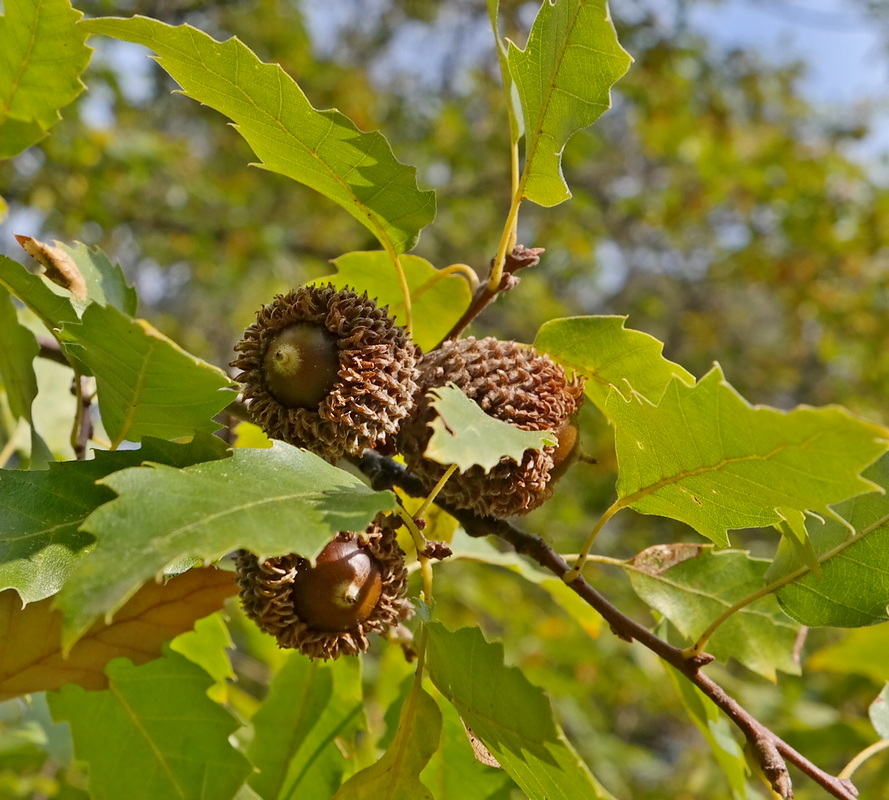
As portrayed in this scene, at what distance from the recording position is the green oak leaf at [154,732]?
1.19 m

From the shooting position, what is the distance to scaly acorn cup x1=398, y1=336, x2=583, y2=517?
109 cm

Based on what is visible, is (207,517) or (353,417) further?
(353,417)

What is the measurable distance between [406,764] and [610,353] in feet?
2.00

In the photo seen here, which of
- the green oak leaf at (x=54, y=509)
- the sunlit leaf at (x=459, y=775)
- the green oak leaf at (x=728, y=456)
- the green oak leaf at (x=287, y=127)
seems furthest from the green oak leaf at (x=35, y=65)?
the sunlit leaf at (x=459, y=775)

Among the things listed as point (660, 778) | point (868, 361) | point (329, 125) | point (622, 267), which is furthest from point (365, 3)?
point (329, 125)

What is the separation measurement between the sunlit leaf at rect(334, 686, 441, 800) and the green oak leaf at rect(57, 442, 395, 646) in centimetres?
37

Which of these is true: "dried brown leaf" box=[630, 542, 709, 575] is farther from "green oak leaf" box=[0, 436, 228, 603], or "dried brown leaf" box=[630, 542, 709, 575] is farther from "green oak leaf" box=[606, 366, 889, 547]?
"green oak leaf" box=[0, 436, 228, 603]

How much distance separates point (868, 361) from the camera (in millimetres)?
6887

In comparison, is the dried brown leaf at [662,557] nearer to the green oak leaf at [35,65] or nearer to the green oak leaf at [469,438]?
the green oak leaf at [469,438]

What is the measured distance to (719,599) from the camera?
4.42ft

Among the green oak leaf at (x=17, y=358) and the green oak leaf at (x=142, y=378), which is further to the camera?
the green oak leaf at (x=17, y=358)

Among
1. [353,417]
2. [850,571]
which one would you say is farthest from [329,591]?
[850,571]

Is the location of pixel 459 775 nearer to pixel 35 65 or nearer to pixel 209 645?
pixel 209 645

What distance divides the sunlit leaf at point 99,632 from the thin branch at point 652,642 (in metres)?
0.30
